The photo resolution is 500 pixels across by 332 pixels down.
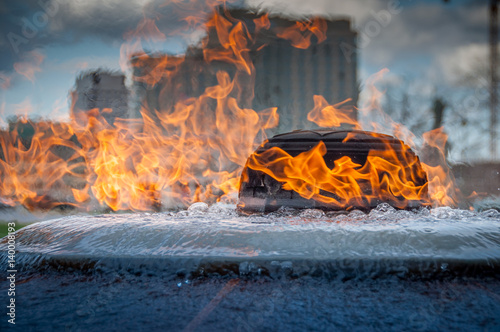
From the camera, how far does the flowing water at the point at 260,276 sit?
1214 millimetres

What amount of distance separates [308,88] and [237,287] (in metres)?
23.4

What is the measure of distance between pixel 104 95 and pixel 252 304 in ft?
33.8

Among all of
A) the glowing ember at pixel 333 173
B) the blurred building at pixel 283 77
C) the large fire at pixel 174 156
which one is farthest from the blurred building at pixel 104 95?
the blurred building at pixel 283 77

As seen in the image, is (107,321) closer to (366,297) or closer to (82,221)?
(366,297)

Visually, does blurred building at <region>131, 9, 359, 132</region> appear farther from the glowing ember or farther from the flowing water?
the flowing water

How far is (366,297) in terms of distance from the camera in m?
1.39

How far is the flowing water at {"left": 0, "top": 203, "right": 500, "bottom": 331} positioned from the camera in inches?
47.8

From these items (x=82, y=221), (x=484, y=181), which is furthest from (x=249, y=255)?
(x=484, y=181)

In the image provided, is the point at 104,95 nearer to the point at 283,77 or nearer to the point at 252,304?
the point at 252,304

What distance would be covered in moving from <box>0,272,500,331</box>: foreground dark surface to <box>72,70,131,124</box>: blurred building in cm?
613

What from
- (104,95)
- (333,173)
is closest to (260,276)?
(333,173)

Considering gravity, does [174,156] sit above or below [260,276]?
above

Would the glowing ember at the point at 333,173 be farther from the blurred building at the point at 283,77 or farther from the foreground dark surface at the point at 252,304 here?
the blurred building at the point at 283,77

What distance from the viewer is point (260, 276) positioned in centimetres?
159
